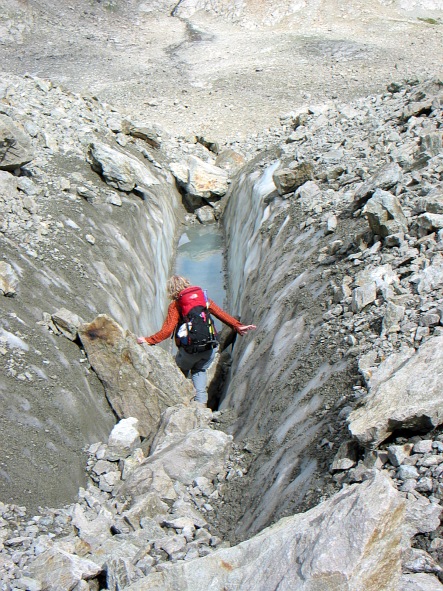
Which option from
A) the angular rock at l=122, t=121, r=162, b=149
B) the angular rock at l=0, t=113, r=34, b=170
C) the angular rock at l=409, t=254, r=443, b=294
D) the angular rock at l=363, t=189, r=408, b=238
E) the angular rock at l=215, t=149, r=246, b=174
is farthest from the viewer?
the angular rock at l=215, t=149, r=246, b=174

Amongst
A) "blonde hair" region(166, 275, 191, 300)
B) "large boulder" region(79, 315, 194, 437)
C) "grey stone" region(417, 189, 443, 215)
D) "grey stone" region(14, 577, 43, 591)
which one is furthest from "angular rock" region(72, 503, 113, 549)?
"grey stone" region(417, 189, 443, 215)

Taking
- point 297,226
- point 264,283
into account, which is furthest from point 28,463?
point 297,226

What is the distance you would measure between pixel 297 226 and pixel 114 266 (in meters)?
2.92

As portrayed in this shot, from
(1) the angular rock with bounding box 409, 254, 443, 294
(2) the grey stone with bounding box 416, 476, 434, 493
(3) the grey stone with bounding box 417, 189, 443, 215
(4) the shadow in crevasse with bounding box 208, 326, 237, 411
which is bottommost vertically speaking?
(4) the shadow in crevasse with bounding box 208, 326, 237, 411

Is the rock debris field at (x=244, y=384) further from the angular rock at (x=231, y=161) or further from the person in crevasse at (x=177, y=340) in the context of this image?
the angular rock at (x=231, y=161)

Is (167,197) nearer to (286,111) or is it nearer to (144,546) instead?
(286,111)

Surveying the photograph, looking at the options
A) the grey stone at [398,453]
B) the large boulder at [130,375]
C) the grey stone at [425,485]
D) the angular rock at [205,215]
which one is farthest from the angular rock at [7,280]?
the angular rock at [205,215]

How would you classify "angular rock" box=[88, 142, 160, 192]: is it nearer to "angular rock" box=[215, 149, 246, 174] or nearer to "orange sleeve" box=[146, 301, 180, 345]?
"angular rock" box=[215, 149, 246, 174]

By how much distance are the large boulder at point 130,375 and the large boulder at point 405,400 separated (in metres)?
3.52

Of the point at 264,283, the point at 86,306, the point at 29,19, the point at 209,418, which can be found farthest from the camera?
the point at 29,19

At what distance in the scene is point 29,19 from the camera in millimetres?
29328

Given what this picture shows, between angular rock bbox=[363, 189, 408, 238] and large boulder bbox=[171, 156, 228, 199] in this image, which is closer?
angular rock bbox=[363, 189, 408, 238]

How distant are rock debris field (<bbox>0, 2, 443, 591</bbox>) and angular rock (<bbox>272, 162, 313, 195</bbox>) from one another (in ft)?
0.12

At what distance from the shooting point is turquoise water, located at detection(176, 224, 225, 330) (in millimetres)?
14086
